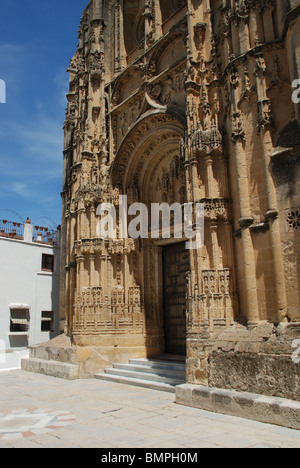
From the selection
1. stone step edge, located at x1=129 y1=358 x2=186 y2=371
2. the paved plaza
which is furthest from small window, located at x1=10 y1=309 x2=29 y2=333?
the paved plaza

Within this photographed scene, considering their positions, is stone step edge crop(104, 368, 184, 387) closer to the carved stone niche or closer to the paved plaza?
the paved plaza

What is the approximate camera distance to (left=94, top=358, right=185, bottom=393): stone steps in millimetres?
9338

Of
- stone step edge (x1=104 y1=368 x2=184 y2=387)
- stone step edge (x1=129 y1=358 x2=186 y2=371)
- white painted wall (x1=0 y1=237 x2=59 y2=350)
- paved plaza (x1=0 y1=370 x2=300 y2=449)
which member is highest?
white painted wall (x1=0 y1=237 x2=59 y2=350)

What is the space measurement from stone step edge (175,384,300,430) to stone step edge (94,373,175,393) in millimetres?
1327

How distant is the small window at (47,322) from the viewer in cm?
2108

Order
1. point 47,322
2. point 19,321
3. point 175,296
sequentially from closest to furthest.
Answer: point 175,296
point 19,321
point 47,322

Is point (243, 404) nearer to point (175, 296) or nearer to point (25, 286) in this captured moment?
point (175, 296)

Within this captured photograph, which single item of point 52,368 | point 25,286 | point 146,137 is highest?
point 146,137

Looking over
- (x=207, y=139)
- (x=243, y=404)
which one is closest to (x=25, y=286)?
(x=207, y=139)

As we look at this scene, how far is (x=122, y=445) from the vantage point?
5.17 meters

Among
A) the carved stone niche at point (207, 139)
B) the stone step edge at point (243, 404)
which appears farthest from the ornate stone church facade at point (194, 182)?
the stone step edge at point (243, 404)

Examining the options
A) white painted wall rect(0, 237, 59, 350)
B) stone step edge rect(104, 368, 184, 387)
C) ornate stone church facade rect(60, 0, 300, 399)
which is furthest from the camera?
white painted wall rect(0, 237, 59, 350)

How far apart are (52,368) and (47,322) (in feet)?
29.9

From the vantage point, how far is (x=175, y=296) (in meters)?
12.2
